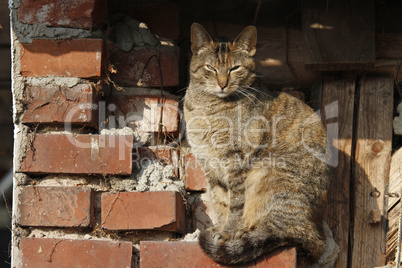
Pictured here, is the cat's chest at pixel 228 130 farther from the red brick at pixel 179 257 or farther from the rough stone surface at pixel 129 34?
the red brick at pixel 179 257

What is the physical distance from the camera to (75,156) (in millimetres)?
1789

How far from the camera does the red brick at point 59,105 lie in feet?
5.94

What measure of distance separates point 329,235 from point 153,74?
987 mm

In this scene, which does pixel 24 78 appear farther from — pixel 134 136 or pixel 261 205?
pixel 261 205

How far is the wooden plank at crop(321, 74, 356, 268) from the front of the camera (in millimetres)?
2006

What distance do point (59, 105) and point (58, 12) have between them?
1.15ft

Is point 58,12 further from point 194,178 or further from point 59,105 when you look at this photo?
point 194,178

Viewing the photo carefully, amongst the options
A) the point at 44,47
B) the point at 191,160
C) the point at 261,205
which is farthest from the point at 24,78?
the point at 261,205

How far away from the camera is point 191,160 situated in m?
2.10

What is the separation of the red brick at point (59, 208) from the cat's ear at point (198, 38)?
32.7 inches

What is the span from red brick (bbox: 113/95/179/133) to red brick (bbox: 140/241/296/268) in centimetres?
53

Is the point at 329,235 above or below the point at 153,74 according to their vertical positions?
below

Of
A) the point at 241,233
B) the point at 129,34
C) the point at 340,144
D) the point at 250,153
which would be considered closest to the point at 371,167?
the point at 340,144

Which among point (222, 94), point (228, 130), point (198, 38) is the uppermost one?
point (198, 38)
